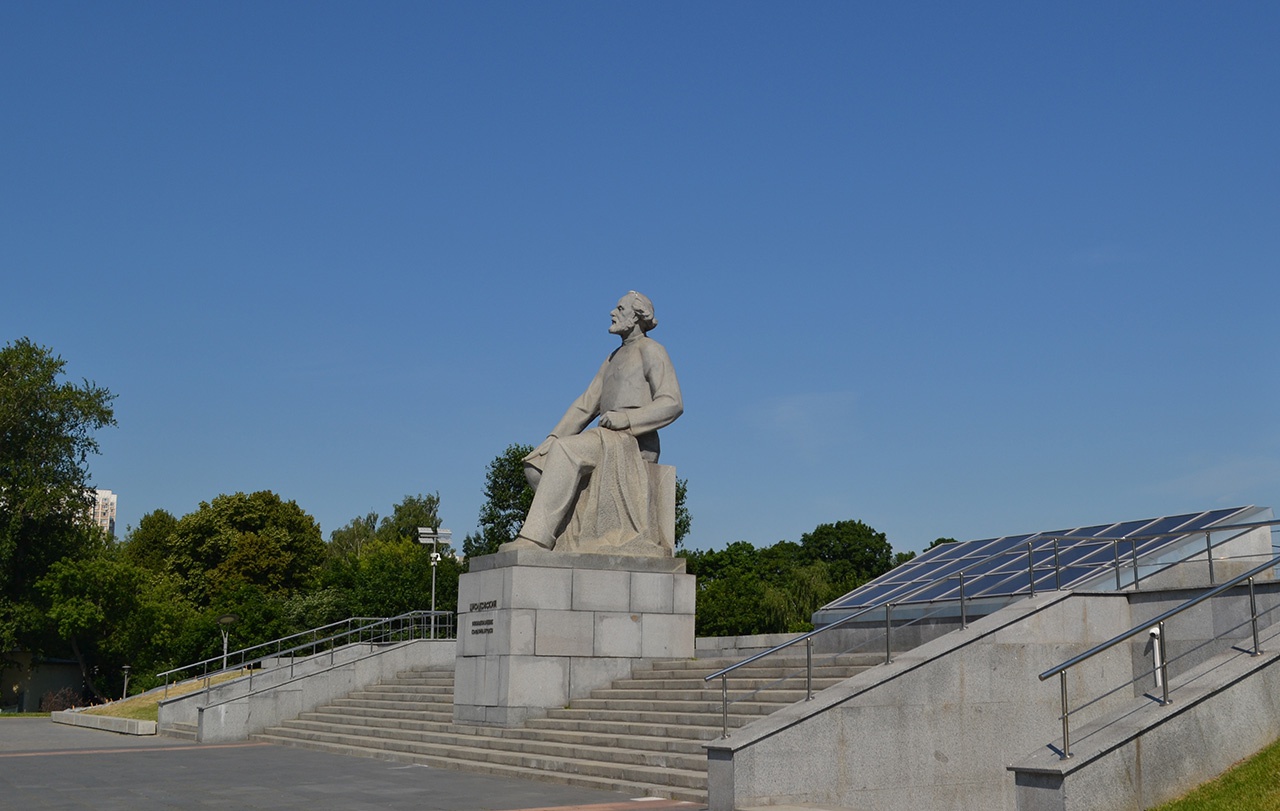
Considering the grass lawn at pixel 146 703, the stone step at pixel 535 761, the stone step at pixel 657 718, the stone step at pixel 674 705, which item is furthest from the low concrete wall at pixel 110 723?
the stone step at pixel 674 705

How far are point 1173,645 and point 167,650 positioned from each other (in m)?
40.4

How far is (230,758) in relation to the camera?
17234 millimetres

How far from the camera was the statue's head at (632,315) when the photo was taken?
1983 centimetres

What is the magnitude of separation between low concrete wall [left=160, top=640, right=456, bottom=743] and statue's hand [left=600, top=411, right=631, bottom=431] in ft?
25.2

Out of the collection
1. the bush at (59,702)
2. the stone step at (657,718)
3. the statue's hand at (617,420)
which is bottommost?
the bush at (59,702)

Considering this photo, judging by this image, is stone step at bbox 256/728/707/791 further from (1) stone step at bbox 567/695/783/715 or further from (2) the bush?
(2) the bush

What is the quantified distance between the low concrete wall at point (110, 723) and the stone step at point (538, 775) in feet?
16.5

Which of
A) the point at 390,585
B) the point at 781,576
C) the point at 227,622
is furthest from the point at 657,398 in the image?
the point at 781,576

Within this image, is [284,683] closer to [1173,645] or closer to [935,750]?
[935,750]

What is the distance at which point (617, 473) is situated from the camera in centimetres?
1867

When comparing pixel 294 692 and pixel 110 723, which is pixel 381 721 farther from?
pixel 110 723

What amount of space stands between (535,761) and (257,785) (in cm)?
315

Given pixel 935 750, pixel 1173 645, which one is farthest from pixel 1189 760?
pixel 1173 645

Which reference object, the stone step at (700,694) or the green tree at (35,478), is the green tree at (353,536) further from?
the stone step at (700,694)
